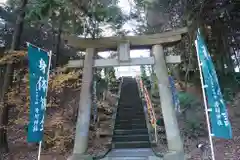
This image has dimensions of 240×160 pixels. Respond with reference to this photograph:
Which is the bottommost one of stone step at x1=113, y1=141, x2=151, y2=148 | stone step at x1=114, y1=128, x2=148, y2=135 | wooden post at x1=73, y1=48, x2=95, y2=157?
stone step at x1=113, y1=141, x2=151, y2=148

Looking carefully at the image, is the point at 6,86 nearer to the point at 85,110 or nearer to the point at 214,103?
the point at 85,110

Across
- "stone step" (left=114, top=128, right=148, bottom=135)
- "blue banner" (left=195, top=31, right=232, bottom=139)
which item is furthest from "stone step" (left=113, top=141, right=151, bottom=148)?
"blue banner" (left=195, top=31, right=232, bottom=139)

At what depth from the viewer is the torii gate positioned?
7168 mm

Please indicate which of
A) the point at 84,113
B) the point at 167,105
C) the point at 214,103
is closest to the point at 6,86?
the point at 84,113

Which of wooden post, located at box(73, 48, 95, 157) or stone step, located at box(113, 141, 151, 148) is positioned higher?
wooden post, located at box(73, 48, 95, 157)

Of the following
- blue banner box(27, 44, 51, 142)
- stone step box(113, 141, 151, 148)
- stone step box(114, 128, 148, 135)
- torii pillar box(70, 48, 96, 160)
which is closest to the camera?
blue banner box(27, 44, 51, 142)

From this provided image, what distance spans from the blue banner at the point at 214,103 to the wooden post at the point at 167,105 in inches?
85.2

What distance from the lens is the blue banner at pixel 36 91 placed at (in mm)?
5145

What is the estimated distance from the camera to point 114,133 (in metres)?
9.09

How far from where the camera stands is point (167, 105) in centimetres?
723

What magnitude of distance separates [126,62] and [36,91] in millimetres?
3179

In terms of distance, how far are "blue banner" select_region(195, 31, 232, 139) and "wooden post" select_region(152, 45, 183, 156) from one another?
2.16m

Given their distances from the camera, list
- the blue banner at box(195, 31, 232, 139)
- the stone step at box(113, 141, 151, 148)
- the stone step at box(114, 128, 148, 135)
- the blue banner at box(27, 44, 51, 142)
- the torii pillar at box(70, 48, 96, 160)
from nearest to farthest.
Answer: the blue banner at box(195, 31, 232, 139) → the blue banner at box(27, 44, 51, 142) → the torii pillar at box(70, 48, 96, 160) → the stone step at box(113, 141, 151, 148) → the stone step at box(114, 128, 148, 135)

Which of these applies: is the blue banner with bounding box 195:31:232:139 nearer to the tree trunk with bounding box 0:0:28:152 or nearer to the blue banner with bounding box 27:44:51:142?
the blue banner with bounding box 27:44:51:142
